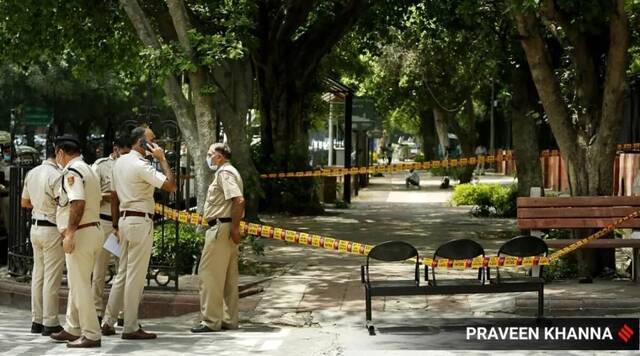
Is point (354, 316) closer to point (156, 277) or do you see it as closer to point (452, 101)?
point (156, 277)

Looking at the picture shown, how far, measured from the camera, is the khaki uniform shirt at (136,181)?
9148 millimetres

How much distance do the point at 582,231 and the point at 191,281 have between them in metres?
4.67

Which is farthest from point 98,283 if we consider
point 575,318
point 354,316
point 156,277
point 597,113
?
point 597,113

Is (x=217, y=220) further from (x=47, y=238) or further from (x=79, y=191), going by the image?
(x=47, y=238)

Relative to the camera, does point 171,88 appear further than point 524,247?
Yes

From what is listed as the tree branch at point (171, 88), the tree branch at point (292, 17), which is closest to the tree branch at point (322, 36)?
the tree branch at point (292, 17)

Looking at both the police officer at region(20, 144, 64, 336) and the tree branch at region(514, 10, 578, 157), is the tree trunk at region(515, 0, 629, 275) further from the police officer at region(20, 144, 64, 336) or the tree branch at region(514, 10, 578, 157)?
the police officer at region(20, 144, 64, 336)

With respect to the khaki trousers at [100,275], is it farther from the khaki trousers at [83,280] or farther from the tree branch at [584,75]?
the tree branch at [584,75]

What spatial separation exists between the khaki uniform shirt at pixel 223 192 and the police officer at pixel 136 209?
474mm

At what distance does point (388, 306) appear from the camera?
35.1 feet

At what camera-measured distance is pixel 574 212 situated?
11.0 metres

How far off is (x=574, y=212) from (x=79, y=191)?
5.58 m

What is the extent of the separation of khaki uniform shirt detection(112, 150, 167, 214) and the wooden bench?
4.27m

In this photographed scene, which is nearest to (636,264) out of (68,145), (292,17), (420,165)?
(68,145)
